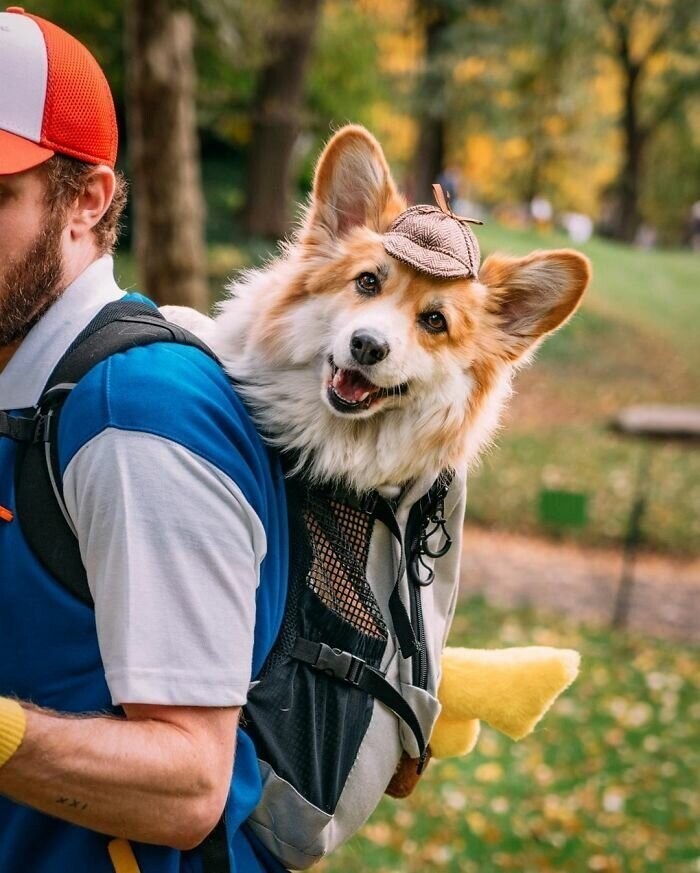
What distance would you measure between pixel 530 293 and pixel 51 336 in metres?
1.01

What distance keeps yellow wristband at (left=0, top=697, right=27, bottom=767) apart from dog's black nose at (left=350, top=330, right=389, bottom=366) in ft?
3.14

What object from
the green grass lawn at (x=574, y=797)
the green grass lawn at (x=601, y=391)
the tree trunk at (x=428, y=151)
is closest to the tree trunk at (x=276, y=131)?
the green grass lawn at (x=601, y=391)

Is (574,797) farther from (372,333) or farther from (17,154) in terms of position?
(17,154)

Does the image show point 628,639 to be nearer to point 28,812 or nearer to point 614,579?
point 614,579

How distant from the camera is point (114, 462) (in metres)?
1.46

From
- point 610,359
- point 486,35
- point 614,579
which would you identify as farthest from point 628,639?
point 486,35

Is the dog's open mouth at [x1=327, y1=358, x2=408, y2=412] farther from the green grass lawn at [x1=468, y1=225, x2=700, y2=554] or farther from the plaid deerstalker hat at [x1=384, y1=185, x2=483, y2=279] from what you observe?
the green grass lawn at [x1=468, y1=225, x2=700, y2=554]

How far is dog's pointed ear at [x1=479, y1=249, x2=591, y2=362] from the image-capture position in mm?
2184

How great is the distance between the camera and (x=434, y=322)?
84.8 inches

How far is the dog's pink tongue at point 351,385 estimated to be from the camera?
199 centimetres

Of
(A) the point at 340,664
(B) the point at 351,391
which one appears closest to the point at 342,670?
(A) the point at 340,664

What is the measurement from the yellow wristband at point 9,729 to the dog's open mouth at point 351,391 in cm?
83

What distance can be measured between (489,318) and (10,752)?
4.24 ft

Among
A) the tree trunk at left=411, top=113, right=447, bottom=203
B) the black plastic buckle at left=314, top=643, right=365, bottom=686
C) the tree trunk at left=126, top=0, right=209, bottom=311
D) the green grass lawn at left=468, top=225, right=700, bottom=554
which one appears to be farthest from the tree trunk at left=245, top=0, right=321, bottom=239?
the black plastic buckle at left=314, top=643, right=365, bottom=686
